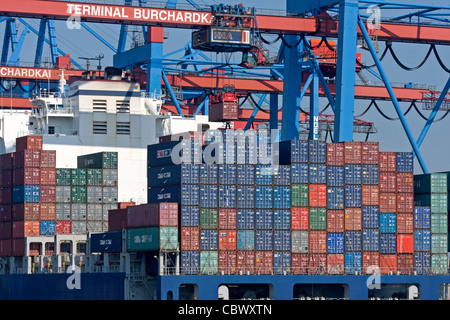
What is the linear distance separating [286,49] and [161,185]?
19.1m

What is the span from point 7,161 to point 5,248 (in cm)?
567

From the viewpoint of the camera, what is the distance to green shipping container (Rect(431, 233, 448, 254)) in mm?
58719

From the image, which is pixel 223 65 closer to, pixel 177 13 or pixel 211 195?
pixel 177 13

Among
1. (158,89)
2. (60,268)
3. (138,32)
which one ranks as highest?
(138,32)

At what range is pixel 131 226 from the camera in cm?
5716

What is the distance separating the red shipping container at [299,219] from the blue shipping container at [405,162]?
21.5ft

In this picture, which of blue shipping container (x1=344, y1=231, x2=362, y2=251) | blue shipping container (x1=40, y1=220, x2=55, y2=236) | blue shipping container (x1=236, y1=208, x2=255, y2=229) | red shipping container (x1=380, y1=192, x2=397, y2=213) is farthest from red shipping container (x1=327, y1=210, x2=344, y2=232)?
blue shipping container (x1=40, y1=220, x2=55, y2=236)

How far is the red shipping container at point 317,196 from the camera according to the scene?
56469mm

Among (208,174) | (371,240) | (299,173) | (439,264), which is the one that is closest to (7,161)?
(208,174)

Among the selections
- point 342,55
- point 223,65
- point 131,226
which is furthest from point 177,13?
point 223,65

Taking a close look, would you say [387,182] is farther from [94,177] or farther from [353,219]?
[94,177]

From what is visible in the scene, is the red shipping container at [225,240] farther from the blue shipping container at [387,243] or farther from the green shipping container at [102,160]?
the green shipping container at [102,160]

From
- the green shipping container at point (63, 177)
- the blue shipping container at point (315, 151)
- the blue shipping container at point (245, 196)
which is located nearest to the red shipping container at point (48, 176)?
the green shipping container at point (63, 177)

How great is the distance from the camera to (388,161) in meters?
58.5
